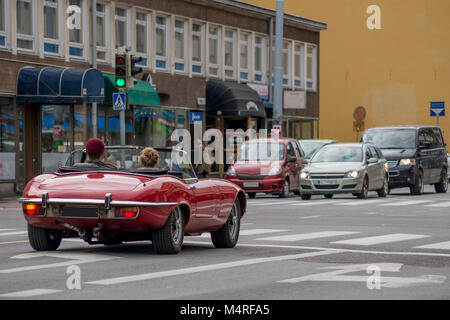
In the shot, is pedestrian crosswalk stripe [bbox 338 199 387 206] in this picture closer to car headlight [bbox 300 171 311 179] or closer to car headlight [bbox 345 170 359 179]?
car headlight [bbox 345 170 359 179]

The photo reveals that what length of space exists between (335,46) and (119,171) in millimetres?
51657

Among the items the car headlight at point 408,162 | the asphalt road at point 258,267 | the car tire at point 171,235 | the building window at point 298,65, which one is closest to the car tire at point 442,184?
the car headlight at point 408,162

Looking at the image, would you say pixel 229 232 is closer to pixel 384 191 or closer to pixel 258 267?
pixel 258 267

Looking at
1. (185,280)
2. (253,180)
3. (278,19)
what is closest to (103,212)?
(185,280)

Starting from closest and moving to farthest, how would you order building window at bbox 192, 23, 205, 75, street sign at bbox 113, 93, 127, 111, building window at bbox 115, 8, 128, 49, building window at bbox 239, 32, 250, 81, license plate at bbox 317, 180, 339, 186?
1. street sign at bbox 113, 93, 127, 111
2. license plate at bbox 317, 180, 339, 186
3. building window at bbox 115, 8, 128, 49
4. building window at bbox 192, 23, 205, 75
5. building window at bbox 239, 32, 250, 81

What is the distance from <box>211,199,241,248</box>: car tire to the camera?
14.1m

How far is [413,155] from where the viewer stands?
107 ft

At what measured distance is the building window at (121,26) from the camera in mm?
39438

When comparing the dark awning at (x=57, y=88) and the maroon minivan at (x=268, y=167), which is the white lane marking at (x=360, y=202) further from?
the dark awning at (x=57, y=88)

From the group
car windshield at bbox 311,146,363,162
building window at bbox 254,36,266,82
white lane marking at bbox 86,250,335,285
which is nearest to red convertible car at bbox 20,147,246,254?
white lane marking at bbox 86,250,335,285

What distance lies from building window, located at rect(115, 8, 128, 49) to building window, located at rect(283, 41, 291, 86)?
50.1ft

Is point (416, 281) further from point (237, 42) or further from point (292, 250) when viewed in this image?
point (237, 42)

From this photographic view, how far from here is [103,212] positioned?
11.7 m

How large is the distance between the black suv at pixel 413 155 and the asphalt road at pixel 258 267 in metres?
13.5
